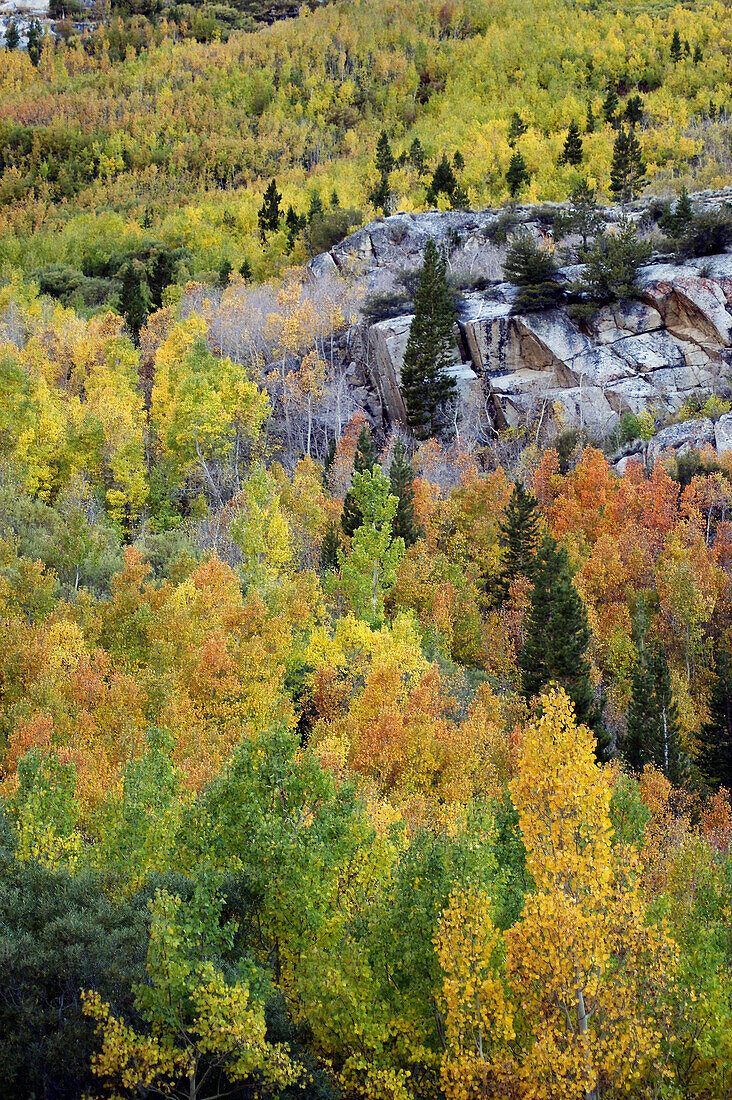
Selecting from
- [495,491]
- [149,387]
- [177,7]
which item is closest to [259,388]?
[149,387]

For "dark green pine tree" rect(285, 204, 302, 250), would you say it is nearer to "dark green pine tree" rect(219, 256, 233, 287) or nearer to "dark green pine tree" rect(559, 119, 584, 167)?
"dark green pine tree" rect(219, 256, 233, 287)

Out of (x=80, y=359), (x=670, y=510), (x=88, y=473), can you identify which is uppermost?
(x=80, y=359)

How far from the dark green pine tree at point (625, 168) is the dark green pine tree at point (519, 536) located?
1903 inches

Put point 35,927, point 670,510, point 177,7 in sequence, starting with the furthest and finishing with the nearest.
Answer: point 177,7 → point 670,510 → point 35,927

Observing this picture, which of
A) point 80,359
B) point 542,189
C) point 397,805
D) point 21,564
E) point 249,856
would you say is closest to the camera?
point 249,856

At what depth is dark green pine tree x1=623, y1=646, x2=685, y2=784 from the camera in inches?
1604

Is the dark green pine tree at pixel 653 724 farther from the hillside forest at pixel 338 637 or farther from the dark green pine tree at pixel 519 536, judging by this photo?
the dark green pine tree at pixel 519 536

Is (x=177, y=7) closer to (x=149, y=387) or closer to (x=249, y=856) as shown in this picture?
(x=149, y=387)

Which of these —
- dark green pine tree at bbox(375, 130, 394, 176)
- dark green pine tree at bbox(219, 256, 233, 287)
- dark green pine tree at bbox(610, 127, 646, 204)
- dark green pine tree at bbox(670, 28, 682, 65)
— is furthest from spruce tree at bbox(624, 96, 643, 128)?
dark green pine tree at bbox(219, 256, 233, 287)

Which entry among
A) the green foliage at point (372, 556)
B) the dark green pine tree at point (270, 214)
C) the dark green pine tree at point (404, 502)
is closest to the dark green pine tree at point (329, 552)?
the green foliage at point (372, 556)

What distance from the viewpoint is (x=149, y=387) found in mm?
71625

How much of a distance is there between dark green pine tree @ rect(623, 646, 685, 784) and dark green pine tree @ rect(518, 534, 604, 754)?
1782 millimetres

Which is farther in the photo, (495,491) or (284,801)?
(495,491)

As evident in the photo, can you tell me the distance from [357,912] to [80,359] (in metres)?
57.6
